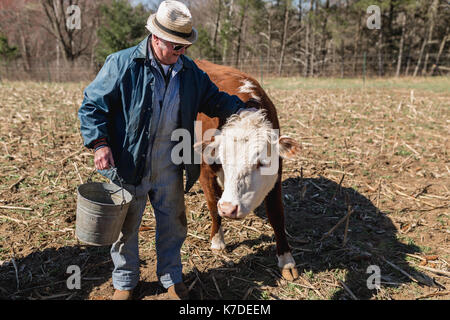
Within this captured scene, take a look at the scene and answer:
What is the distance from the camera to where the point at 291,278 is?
3.43 m

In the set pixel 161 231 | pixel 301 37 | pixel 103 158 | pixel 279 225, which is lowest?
pixel 279 225

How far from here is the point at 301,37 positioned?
105 ft

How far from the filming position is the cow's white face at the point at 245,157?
9.45 feet

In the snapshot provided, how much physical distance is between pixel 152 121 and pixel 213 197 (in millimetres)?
1304

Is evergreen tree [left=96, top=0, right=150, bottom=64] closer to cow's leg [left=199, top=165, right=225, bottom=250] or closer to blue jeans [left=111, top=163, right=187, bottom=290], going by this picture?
cow's leg [left=199, top=165, right=225, bottom=250]

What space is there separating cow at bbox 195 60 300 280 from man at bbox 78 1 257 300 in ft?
0.79

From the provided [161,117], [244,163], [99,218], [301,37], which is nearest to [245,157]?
[244,163]

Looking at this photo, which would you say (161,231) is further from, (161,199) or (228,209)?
(228,209)

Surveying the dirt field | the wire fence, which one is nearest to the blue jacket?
the dirt field

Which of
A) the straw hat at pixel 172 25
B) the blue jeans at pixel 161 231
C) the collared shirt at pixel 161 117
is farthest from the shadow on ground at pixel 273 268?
the straw hat at pixel 172 25

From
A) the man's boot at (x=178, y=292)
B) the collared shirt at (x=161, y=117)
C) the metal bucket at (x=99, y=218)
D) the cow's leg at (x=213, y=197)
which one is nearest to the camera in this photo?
the metal bucket at (x=99, y=218)

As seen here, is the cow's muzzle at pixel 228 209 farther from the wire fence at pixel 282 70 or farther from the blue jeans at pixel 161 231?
the wire fence at pixel 282 70
